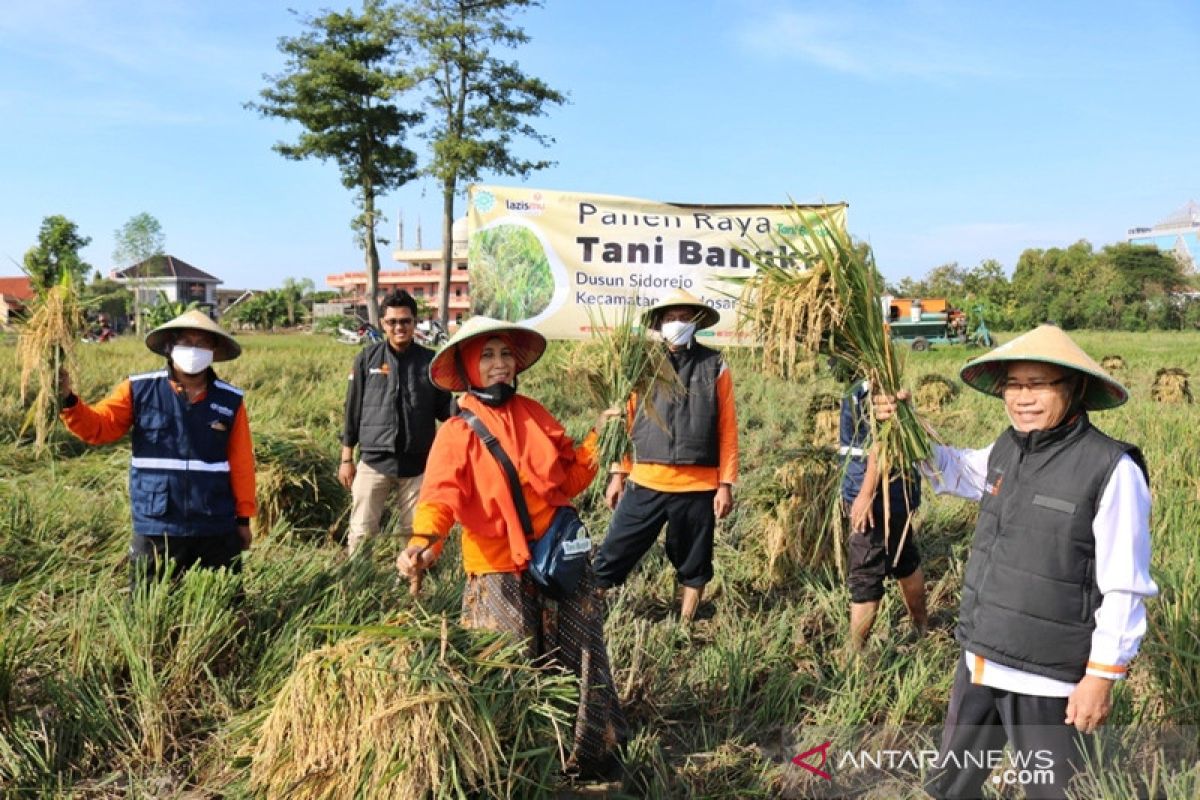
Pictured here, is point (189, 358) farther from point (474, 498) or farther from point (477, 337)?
point (474, 498)

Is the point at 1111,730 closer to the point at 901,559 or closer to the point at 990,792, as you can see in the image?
the point at 990,792

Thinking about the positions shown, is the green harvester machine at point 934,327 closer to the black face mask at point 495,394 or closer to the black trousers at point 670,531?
the black trousers at point 670,531

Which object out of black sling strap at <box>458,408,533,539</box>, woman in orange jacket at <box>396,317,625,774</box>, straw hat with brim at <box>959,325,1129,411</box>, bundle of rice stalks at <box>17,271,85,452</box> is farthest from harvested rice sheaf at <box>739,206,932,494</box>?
bundle of rice stalks at <box>17,271,85,452</box>

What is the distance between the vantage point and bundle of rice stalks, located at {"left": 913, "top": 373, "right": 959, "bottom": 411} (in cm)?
962

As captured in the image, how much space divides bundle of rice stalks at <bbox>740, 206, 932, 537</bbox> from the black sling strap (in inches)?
38.1

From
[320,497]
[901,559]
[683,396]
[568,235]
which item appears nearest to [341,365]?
[568,235]

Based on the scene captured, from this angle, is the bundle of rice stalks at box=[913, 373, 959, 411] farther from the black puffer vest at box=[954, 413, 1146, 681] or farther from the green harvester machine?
the green harvester machine

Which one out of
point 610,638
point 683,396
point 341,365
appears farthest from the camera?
point 341,365

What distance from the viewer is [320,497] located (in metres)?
5.45

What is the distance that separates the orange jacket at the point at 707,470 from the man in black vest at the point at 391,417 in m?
1.17

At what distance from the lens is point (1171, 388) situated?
32.1 feet

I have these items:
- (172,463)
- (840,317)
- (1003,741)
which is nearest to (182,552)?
(172,463)

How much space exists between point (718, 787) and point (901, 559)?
4.71 feet

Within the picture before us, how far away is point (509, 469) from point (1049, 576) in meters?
1.48
